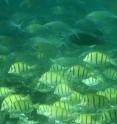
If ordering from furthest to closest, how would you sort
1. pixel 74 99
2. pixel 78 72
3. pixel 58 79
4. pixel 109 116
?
pixel 78 72 < pixel 58 79 < pixel 74 99 < pixel 109 116

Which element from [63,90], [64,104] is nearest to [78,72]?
[63,90]

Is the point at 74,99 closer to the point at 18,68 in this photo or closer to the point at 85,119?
the point at 85,119

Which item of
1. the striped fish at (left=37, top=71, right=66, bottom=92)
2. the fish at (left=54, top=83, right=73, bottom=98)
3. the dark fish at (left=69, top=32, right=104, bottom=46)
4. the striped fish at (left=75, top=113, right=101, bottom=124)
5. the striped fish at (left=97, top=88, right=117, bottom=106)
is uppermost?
the dark fish at (left=69, top=32, right=104, bottom=46)

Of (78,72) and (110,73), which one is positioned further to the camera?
(110,73)

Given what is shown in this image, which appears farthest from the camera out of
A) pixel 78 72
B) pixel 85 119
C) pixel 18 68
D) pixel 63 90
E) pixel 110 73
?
pixel 110 73

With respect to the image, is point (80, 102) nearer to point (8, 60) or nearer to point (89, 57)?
point (89, 57)

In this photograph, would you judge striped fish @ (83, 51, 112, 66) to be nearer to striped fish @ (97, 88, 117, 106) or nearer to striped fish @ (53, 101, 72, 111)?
striped fish @ (97, 88, 117, 106)

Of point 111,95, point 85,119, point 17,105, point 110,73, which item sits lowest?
point 85,119

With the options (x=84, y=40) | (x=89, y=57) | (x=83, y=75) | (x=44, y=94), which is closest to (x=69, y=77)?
(x=83, y=75)

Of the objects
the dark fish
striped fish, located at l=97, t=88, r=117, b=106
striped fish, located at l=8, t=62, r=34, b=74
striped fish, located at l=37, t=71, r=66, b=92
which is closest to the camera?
striped fish, located at l=97, t=88, r=117, b=106

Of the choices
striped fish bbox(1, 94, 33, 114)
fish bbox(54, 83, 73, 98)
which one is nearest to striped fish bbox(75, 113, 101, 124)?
striped fish bbox(1, 94, 33, 114)

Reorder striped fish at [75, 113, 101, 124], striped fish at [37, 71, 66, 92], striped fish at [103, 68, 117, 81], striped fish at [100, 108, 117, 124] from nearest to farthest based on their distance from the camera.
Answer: striped fish at [75, 113, 101, 124] → striped fish at [100, 108, 117, 124] → striped fish at [37, 71, 66, 92] → striped fish at [103, 68, 117, 81]

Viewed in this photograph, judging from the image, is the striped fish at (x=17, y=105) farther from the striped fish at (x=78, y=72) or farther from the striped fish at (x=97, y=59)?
the striped fish at (x=97, y=59)

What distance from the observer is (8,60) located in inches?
364
